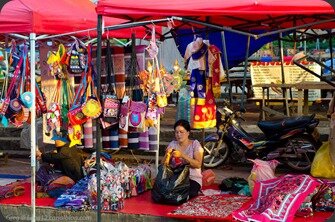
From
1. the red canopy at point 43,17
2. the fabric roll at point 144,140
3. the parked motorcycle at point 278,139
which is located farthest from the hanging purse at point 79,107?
the parked motorcycle at point 278,139

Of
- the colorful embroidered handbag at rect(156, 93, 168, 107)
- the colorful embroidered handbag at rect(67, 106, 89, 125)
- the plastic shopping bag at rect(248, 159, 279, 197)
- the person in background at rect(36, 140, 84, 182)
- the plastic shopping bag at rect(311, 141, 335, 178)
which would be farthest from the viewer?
the plastic shopping bag at rect(311, 141, 335, 178)

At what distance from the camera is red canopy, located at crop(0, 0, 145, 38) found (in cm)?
629

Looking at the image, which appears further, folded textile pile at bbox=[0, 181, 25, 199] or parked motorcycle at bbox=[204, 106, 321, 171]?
parked motorcycle at bbox=[204, 106, 321, 171]

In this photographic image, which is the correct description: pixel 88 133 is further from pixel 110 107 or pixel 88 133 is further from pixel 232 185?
pixel 232 185

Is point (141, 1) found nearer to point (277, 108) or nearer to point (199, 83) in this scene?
point (199, 83)

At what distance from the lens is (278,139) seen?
8.72 meters

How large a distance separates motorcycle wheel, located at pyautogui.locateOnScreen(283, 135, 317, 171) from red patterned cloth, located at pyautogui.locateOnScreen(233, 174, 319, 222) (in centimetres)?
226

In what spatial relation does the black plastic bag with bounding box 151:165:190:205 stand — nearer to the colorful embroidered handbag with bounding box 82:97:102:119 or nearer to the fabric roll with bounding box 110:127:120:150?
the fabric roll with bounding box 110:127:120:150

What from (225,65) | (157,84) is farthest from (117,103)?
(225,65)

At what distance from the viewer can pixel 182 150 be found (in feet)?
22.9

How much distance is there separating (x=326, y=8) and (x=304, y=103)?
531cm

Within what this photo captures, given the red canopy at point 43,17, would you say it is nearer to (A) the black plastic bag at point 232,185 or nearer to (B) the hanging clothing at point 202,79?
(B) the hanging clothing at point 202,79

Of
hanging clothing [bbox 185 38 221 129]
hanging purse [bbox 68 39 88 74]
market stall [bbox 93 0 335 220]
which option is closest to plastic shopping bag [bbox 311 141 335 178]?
hanging clothing [bbox 185 38 221 129]

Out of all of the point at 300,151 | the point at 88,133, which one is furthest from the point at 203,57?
the point at 300,151
